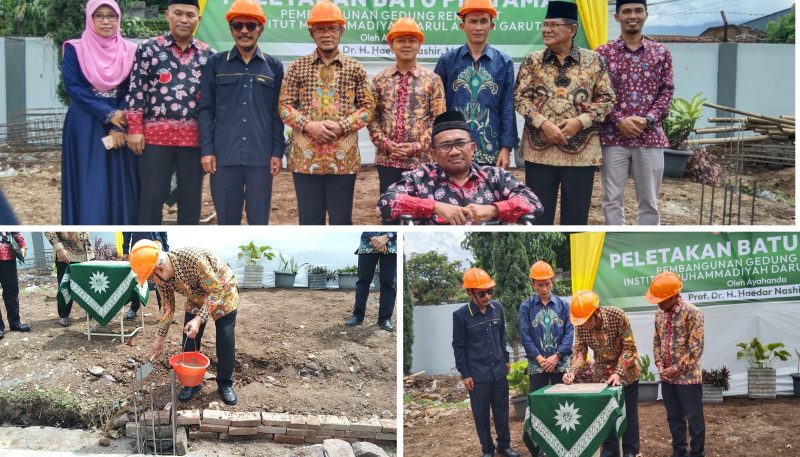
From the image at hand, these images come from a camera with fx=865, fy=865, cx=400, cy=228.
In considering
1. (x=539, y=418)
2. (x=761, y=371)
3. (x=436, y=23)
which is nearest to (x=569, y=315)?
(x=539, y=418)

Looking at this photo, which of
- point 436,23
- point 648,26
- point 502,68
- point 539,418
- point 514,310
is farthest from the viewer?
point 648,26

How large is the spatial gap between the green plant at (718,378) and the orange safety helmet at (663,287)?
47 centimetres

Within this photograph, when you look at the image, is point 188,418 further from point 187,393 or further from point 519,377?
point 519,377

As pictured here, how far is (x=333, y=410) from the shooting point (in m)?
4.41

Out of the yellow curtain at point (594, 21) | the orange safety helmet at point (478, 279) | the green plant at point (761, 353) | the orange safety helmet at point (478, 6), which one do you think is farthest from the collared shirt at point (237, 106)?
the green plant at point (761, 353)

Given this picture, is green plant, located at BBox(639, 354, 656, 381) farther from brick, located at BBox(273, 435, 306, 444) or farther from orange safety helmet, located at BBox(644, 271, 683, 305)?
brick, located at BBox(273, 435, 306, 444)

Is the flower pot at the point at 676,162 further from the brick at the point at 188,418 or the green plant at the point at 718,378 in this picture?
the brick at the point at 188,418

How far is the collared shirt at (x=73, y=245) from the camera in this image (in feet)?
14.6

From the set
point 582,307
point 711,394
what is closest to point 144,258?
point 582,307

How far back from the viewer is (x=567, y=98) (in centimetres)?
466

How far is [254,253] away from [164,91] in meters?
1.03

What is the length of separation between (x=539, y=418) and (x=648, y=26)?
4.29m

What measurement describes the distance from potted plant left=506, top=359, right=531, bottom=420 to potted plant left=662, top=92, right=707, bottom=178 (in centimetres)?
358

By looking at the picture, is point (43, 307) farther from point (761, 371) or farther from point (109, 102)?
point (761, 371)
